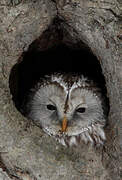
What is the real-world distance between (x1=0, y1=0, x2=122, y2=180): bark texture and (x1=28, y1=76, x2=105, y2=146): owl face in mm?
377

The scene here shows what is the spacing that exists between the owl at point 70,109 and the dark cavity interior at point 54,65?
0.78 feet

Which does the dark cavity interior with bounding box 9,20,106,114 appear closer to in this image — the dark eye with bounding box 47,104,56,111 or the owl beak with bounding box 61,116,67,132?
the dark eye with bounding box 47,104,56,111

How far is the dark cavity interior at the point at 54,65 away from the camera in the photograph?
10.8ft

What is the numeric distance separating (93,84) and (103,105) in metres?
0.21

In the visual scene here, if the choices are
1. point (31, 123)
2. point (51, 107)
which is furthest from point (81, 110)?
point (31, 123)

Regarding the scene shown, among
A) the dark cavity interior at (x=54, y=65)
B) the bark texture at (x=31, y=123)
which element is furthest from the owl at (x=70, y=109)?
the bark texture at (x=31, y=123)

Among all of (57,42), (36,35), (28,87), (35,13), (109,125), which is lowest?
(28,87)

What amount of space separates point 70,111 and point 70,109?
19 mm

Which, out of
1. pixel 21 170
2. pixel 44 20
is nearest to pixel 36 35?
pixel 44 20

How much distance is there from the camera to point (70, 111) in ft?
9.66

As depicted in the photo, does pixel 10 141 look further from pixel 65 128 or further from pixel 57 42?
pixel 57 42

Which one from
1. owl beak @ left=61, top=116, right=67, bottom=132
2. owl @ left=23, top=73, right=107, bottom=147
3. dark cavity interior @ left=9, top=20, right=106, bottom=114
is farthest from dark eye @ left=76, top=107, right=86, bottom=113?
dark cavity interior @ left=9, top=20, right=106, bottom=114

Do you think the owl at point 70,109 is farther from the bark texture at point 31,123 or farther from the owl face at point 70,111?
the bark texture at point 31,123

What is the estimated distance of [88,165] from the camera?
8.16ft
